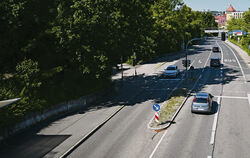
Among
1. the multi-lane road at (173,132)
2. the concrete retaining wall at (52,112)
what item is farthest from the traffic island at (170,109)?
the concrete retaining wall at (52,112)

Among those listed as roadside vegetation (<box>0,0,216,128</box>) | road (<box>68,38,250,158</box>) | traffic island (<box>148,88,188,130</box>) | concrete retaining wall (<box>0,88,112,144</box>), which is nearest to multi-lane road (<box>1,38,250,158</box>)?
road (<box>68,38,250,158</box>)

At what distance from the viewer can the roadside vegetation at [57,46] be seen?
2253 cm

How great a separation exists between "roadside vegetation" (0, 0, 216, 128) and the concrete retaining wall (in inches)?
21.2

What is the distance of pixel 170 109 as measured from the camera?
25.6m

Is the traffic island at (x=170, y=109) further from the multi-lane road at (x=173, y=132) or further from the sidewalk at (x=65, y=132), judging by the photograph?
the sidewalk at (x=65, y=132)

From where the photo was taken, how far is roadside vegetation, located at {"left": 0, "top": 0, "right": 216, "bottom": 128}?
73.9 feet

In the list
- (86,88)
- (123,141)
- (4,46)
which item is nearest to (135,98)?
(86,88)

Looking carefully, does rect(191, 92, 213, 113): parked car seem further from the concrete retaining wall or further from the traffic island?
the concrete retaining wall

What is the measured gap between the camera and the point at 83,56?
2666cm

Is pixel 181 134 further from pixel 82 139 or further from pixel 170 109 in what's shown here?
pixel 82 139

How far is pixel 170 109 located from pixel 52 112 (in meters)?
11.5

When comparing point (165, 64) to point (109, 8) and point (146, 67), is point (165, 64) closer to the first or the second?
point (146, 67)

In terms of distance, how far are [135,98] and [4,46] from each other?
613 inches

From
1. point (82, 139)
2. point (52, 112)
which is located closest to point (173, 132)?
point (82, 139)
